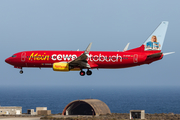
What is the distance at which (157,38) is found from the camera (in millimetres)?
72562

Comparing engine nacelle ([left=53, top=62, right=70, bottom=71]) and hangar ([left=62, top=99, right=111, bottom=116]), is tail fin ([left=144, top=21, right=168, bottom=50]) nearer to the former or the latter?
engine nacelle ([left=53, top=62, right=70, bottom=71])

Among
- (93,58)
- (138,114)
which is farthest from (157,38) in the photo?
(138,114)

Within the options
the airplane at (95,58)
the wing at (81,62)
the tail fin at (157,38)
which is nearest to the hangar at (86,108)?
the airplane at (95,58)

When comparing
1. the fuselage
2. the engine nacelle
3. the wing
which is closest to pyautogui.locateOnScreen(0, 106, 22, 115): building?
the fuselage

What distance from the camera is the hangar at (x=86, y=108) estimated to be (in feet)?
366

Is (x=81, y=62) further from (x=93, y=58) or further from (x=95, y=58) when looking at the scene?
(x=95, y=58)

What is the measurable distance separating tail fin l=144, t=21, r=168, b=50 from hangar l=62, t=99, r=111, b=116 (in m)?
→ 43.3

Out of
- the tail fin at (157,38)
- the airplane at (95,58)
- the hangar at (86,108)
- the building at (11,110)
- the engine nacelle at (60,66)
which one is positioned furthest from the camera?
the building at (11,110)

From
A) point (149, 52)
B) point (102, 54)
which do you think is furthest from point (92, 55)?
point (149, 52)

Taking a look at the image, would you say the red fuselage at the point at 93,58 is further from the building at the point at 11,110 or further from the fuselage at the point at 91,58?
the building at the point at 11,110

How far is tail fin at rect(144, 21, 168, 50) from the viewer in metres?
72.1

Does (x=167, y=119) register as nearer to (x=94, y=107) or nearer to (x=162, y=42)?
(x=162, y=42)

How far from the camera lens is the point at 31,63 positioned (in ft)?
234

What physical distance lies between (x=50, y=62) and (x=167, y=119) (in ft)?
113
